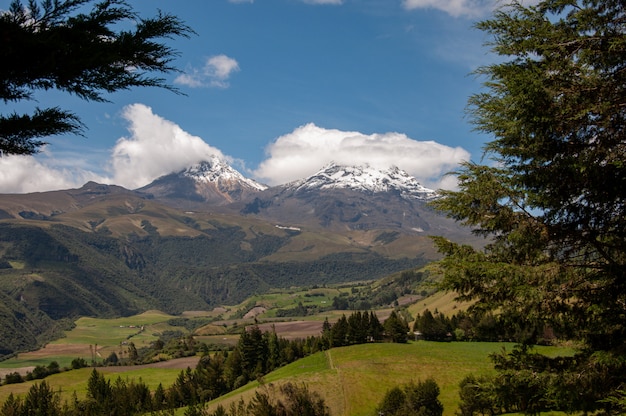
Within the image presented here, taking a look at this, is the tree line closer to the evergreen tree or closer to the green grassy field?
the evergreen tree

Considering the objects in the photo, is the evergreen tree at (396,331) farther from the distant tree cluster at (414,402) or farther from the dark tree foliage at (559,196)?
the dark tree foliage at (559,196)

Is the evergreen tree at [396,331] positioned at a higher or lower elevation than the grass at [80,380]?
higher

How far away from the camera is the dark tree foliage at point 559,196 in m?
10.5

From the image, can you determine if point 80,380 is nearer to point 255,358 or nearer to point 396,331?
point 255,358

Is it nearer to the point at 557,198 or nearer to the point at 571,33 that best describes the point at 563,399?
the point at 557,198

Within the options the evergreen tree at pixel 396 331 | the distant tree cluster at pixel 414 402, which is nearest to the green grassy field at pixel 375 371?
the distant tree cluster at pixel 414 402

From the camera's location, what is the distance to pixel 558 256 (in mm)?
12211

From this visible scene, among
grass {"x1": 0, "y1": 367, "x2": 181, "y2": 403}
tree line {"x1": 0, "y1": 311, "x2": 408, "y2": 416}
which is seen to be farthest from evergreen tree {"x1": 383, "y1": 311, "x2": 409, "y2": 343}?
grass {"x1": 0, "y1": 367, "x2": 181, "y2": 403}

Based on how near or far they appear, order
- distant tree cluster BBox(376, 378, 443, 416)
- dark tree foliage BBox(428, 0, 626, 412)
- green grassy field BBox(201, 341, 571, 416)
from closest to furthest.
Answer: dark tree foliage BBox(428, 0, 626, 412) < distant tree cluster BBox(376, 378, 443, 416) < green grassy field BBox(201, 341, 571, 416)

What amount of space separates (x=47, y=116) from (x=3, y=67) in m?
0.96

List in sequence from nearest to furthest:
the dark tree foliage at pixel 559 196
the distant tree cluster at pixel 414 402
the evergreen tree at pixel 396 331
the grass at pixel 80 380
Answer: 1. the dark tree foliage at pixel 559 196
2. the distant tree cluster at pixel 414 402
3. the grass at pixel 80 380
4. the evergreen tree at pixel 396 331

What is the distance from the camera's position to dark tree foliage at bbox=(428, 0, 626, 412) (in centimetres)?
1045

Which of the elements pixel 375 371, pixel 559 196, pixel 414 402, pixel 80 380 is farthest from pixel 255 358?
pixel 559 196

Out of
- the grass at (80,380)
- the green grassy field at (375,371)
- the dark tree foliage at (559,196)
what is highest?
the dark tree foliage at (559,196)
